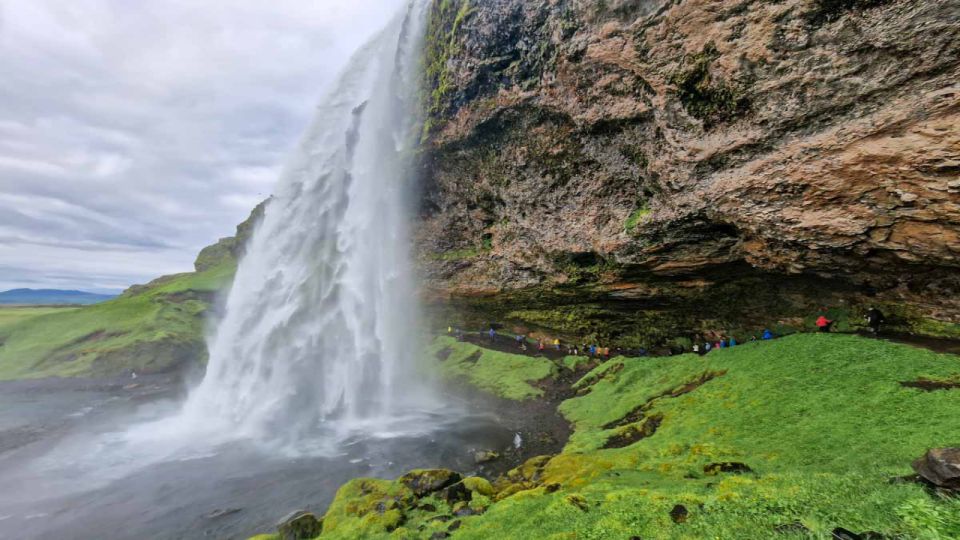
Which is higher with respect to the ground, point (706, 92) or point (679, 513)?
point (706, 92)

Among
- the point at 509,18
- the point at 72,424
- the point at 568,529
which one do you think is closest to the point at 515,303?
the point at 509,18

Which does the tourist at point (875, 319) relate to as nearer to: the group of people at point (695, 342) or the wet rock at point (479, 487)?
the group of people at point (695, 342)

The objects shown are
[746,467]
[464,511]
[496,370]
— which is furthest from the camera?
[496,370]

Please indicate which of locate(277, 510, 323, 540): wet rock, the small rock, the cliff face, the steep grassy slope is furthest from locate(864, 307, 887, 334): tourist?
the steep grassy slope

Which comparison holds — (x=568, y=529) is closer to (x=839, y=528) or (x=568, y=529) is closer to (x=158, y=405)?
(x=839, y=528)

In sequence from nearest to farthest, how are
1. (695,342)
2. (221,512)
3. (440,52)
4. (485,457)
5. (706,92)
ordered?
(221,512) < (485,457) < (706,92) < (695,342) < (440,52)

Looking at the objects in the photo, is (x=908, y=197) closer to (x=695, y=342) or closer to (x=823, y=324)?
(x=823, y=324)

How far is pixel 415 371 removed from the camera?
1594 inches

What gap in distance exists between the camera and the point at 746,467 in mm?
11680

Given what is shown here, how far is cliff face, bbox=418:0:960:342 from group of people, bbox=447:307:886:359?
112 centimetres

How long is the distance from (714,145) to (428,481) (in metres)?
20.3

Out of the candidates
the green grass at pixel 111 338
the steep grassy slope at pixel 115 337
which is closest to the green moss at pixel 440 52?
the steep grassy slope at pixel 115 337

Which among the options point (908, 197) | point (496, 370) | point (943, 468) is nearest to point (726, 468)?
point (943, 468)

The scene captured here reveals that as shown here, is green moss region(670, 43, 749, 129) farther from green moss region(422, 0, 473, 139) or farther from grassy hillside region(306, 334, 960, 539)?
green moss region(422, 0, 473, 139)
